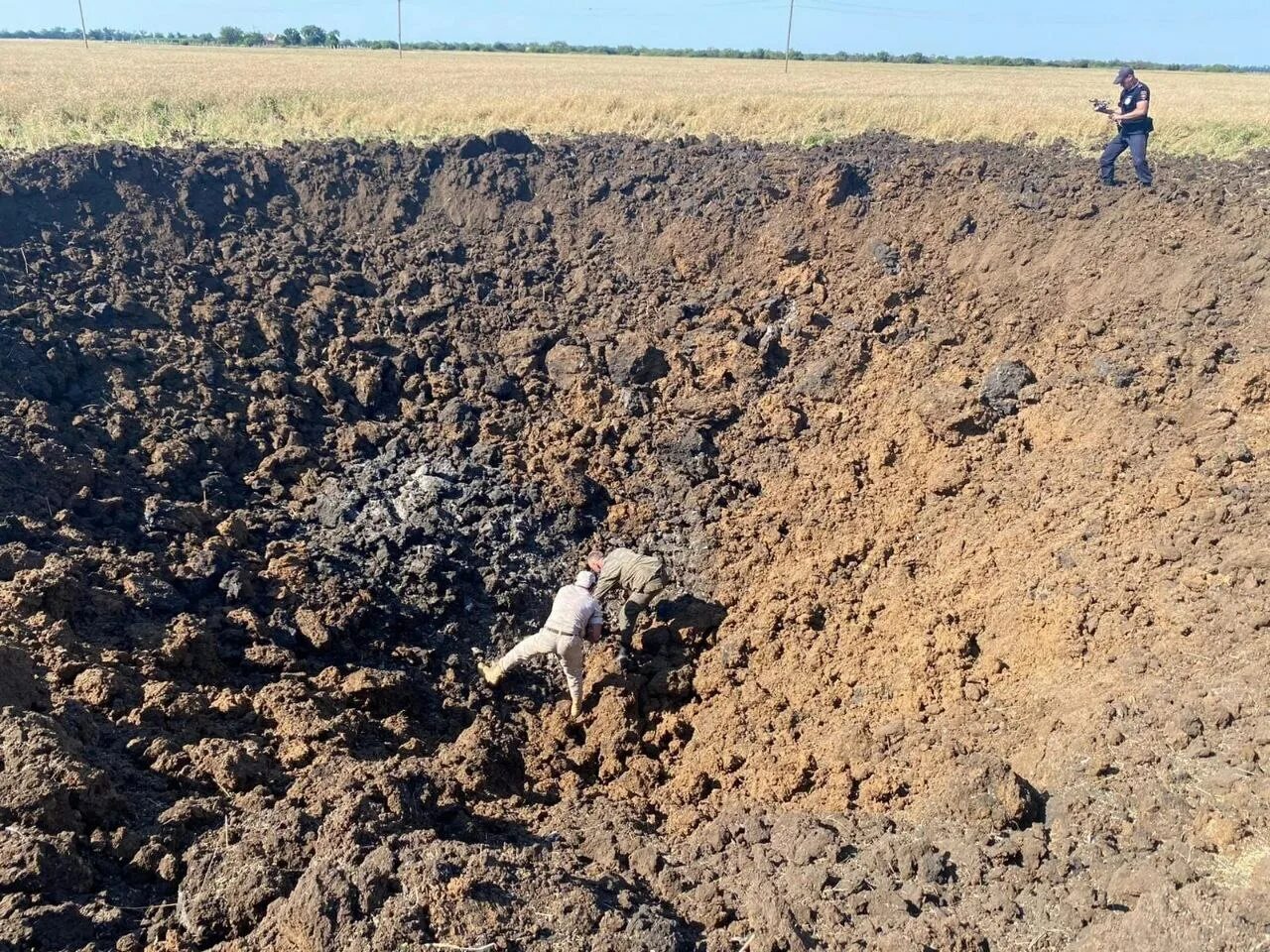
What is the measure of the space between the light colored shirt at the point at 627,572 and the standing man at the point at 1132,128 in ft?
23.8

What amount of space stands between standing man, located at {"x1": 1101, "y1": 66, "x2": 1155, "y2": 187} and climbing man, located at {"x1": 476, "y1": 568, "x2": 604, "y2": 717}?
26.4ft

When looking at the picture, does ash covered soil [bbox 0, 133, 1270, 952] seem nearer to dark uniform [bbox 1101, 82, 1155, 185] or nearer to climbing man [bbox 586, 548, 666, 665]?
climbing man [bbox 586, 548, 666, 665]

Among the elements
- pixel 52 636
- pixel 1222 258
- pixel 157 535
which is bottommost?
pixel 52 636

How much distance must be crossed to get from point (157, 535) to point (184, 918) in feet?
12.8

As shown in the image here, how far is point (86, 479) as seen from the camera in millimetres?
6652

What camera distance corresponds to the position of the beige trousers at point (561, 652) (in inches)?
222

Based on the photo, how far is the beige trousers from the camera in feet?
18.5

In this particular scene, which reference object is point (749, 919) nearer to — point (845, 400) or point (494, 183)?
point (845, 400)

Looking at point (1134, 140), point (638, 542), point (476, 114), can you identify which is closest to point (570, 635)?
point (638, 542)

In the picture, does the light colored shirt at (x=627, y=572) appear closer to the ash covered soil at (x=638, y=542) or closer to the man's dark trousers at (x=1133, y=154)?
the ash covered soil at (x=638, y=542)

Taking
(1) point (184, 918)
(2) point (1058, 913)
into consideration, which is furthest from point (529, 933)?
(2) point (1058, 913)

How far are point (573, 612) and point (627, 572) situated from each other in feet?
3.80

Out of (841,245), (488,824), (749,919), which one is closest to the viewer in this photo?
(749,919)

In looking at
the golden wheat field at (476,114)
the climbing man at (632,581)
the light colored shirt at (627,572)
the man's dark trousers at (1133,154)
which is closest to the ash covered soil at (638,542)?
the climbing man at (632,581)
